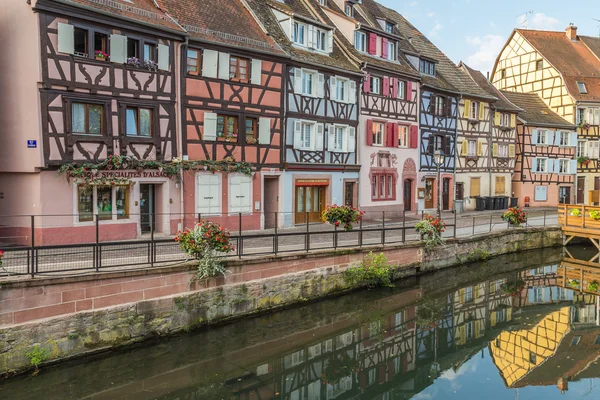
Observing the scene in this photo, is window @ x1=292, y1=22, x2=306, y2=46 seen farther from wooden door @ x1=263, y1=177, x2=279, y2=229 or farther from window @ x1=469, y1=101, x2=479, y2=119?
window @ x1=469, y1=101, x2=479, y2=119

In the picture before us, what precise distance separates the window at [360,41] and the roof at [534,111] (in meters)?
16.7

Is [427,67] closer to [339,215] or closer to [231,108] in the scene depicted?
[231,108]

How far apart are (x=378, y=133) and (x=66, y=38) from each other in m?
16.3

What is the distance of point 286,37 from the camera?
892 inches

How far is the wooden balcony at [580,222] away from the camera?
24328mm

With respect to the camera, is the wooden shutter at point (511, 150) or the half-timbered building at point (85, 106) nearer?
the half-timbered building at point (85, 106)

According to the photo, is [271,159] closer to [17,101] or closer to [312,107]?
[312,107]

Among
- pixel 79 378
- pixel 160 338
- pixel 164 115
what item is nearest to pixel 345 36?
pixel 164 115

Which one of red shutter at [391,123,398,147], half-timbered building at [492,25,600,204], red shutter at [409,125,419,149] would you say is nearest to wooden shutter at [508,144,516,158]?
half-timbered building at [492,25,600,204]

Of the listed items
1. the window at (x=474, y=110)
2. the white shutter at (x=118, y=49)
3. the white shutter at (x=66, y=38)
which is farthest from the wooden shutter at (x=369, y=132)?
the white shutter at (x=66, y=38)

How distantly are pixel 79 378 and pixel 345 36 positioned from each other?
2135cm

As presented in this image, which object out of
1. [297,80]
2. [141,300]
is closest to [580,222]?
[297,80]

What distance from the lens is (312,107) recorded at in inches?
909

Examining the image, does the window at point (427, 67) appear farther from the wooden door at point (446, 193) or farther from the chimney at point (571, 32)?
the chimney at point (571, 32)
